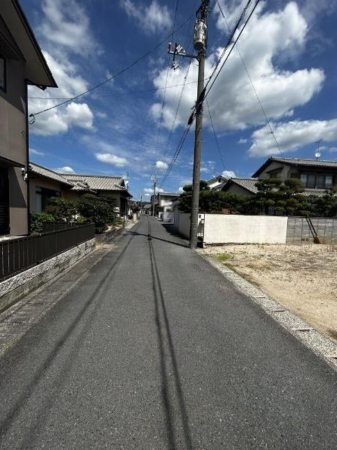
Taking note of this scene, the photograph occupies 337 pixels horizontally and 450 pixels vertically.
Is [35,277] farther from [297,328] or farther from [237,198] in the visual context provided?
[237,198]

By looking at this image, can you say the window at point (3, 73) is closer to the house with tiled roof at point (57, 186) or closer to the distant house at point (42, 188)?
the house with tiled roof at point (57, 186)

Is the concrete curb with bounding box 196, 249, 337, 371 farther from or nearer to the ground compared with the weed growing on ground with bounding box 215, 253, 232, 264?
farther from the ground

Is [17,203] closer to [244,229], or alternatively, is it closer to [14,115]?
[14,115]

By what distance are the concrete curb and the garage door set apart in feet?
22.4

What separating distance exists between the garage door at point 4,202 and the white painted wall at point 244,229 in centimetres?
853

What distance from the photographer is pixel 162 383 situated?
238 centimetres

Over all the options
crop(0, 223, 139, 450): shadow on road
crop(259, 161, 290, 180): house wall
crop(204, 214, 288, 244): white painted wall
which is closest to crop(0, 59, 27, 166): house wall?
crop(0, 223, 139, 450): shadow on road

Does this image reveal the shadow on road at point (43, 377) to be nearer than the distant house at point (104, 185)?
Yes

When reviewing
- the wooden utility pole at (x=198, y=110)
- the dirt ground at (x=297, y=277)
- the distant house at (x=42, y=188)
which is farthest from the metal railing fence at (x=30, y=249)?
the distant house at (x=42, y=188)

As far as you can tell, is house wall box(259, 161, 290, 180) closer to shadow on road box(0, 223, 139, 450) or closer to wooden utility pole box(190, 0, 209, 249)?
wooden utility pole box(190, 0, 209, 249)

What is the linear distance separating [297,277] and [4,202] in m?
8.98

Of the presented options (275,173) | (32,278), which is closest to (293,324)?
(32,278)

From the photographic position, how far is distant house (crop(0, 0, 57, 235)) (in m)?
6.49

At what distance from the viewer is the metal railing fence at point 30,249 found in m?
3.87
